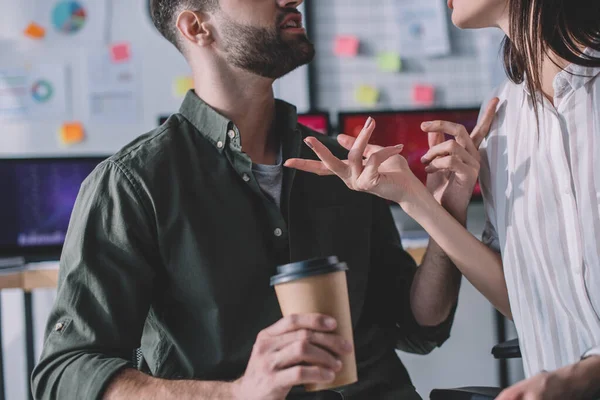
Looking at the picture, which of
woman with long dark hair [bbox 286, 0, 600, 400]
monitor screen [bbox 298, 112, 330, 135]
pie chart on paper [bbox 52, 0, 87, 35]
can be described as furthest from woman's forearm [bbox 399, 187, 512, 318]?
pie chart on paper [bbox 52, 0, 87, 35]

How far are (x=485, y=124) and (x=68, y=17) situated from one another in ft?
7.66

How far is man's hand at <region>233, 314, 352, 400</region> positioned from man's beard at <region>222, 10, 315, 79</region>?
64 cm

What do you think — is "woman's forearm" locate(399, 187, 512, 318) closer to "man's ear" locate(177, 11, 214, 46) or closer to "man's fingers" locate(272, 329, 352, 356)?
"man's fingers" locate(272, 329, 352, 356)

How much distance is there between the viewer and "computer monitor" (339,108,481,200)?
8.57 ft

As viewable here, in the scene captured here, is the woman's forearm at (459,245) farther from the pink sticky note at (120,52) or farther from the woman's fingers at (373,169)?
the pink sticky note at (120,52)

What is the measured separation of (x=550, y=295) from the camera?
1.12 metres

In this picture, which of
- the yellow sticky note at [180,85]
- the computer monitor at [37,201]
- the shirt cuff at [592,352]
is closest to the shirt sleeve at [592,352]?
the shirt cuff at [592,352]

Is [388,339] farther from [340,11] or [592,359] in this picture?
[340,11]

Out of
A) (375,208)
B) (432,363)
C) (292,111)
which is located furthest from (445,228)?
(432,363)

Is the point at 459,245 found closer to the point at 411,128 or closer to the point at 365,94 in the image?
the point at 411,128

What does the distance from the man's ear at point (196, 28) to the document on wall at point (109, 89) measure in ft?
5.69

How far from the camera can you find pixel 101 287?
110 centimetres

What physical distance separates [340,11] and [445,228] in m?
2.10

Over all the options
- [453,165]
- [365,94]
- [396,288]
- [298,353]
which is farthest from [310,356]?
[365,94]
